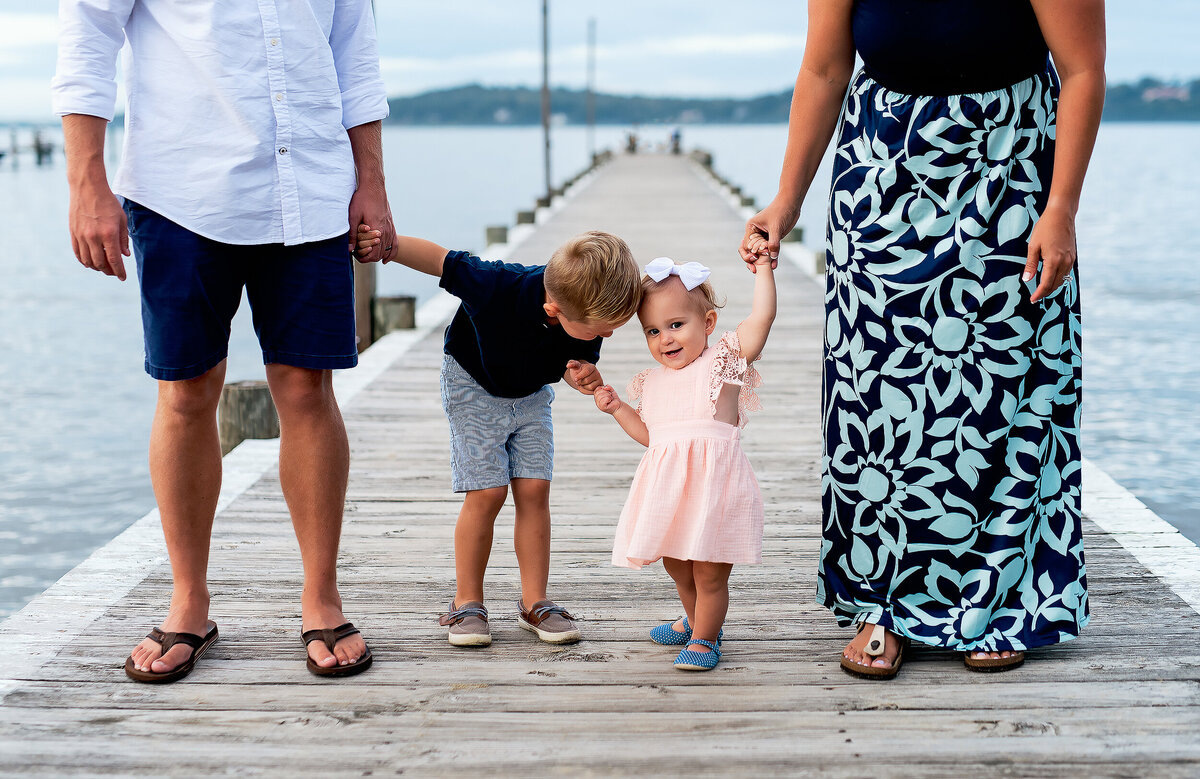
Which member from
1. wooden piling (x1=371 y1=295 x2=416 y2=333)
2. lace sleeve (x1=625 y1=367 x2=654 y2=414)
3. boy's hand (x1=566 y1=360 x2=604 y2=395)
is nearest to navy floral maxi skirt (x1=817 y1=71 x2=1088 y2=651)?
lace sleeve (x1=625 y1=367 x2=654 y2=414)

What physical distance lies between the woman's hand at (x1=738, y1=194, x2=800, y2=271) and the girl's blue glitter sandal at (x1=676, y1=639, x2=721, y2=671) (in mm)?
756

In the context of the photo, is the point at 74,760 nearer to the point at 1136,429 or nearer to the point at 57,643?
the point at 57,643

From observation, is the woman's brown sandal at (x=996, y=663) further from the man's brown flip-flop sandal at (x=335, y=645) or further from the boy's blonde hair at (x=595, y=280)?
the man's brown flip-flop sandal at (x=335, y=645)

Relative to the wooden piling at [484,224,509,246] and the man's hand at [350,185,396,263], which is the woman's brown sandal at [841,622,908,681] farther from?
the wooden piling at [484,224,509,246]

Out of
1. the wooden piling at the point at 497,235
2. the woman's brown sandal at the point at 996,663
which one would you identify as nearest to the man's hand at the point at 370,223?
the woman's brown sandal at the point at 996,663

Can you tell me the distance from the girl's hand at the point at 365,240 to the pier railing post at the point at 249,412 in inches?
77.9

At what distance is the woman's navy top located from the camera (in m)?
2.13

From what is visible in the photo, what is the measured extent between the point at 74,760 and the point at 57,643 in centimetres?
54

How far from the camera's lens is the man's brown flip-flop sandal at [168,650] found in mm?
2275

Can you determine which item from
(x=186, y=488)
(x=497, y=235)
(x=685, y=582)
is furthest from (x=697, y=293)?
(x=497, y=235)

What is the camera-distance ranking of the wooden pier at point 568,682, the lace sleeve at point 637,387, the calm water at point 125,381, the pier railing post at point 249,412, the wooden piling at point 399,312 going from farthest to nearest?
the calm water at point 125,381
the wooden piling at point 399,312
the pier railing post at point 249,412
the lace sleeve at point 637,387
the wooden pier at point 568,682

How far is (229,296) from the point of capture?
2.28m

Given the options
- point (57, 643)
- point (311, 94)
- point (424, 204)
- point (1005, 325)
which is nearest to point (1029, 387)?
point (1005, 325)

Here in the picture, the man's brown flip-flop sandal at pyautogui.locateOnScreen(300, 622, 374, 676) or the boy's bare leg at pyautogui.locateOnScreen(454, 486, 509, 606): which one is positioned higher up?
the boy's bare leg at pyautogui.locateOnScreen(454, 486, 509, 606)
